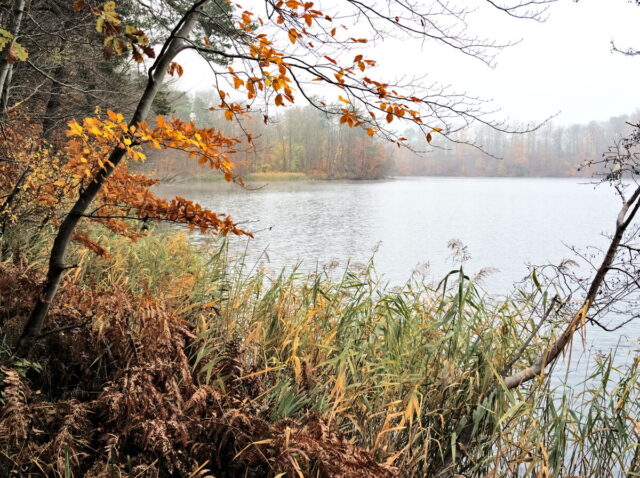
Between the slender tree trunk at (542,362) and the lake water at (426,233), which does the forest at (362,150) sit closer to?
the lake water at (426,233)

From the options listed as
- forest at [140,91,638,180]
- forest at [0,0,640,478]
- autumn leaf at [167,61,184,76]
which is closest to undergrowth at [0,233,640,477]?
forest at [0,0,640,478]

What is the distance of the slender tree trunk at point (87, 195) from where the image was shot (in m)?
2.72

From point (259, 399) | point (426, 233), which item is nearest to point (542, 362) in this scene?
point (259, 399)

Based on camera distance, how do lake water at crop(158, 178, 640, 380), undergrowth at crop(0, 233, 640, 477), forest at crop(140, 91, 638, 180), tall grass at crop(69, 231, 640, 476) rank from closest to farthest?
1. undergrowth at crop(0, 233, 640, 477)
2. tall grass at crop(69, 231, 640, 476)
3. lake water at crop(158, 178, 640, 380)
4. forest at crop(140, 91, 638, 180)

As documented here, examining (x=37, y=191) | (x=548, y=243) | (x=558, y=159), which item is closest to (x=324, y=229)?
(x=548, y=243)

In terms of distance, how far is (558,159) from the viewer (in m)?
58.8

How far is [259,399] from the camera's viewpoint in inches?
118

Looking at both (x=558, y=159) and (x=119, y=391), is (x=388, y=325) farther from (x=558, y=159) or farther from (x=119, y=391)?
(x=558, y=159)

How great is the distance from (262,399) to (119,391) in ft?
2.59

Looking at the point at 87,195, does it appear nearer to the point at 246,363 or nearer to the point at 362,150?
the point at 246,363

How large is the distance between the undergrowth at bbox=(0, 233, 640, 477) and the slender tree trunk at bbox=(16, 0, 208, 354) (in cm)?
14

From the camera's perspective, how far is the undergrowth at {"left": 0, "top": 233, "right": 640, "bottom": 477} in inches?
92.0

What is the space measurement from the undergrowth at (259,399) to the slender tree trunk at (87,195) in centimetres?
14

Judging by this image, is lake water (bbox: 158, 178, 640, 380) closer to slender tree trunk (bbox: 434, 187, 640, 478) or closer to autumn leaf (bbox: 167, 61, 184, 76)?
slender tree trunk (bbox: 434, 187, 640, 478)
